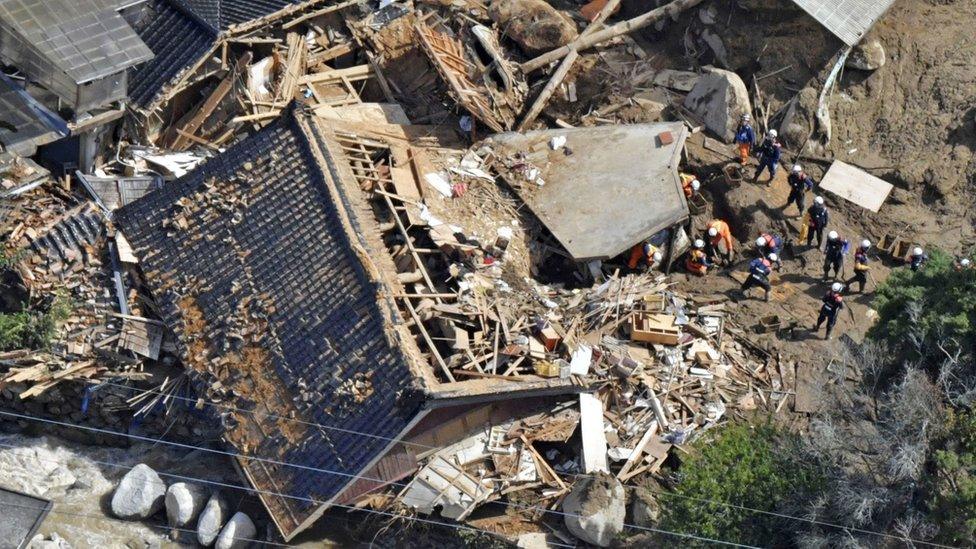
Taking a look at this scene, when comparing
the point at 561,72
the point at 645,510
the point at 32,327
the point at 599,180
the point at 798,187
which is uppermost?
the point at 561,72

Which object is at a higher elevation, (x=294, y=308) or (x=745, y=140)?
(x=294, y=308)

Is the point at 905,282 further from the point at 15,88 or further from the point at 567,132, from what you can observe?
the point at 15,88

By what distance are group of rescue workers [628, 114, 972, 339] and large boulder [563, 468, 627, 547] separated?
517cm

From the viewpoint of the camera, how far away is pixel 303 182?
886 inches

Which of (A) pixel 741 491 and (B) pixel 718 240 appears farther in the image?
(B) pixel 718 240

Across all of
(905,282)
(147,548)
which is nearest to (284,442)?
(147,548)

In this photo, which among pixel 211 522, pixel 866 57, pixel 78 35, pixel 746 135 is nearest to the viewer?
pixel 211 522

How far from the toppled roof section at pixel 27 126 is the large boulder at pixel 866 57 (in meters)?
14.8

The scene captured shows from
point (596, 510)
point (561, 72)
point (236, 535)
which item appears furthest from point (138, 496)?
point (561, 72)

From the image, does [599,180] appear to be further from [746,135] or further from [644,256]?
[746,135]

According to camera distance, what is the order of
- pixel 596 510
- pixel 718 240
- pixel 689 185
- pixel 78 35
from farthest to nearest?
pixel 689 185 → pixel 718 240 → pixel 78 35 → pixel 596 510

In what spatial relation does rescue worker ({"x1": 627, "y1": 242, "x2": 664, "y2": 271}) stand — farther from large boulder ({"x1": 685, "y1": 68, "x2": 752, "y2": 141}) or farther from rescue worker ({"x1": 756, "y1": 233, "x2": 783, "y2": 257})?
large boulder ({"x1": 685, "y1": 68, "x2": 752, "y2": 141})

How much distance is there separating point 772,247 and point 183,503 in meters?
11.0

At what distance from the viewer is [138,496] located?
70.6 feet
